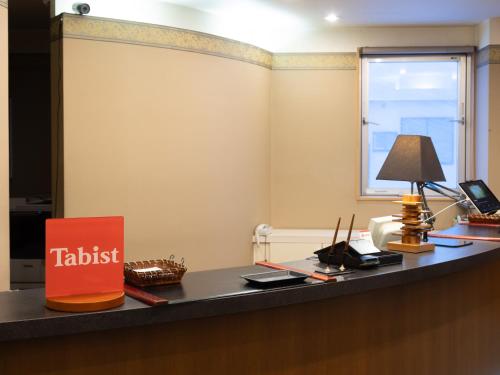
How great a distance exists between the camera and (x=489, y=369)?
2918mm

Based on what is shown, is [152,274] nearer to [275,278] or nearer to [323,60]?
[275,278]

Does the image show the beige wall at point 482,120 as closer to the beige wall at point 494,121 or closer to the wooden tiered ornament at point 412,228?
the beige wall at point 494,121

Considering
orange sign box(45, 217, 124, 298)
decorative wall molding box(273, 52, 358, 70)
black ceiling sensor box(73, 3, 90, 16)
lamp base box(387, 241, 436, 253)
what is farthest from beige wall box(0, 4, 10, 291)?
decorative wall molding box(273, 52, 358, 70)

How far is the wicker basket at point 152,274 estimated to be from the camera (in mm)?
1789

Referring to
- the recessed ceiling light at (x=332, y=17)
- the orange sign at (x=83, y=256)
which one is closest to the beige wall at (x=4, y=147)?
the orange sign at (x=83, y=256)

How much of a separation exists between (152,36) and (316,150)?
6.62ft

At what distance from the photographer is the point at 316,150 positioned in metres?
5.68

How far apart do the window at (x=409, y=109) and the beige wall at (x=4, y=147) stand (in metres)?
3.47

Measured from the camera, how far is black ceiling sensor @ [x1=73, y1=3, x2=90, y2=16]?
4.20 m

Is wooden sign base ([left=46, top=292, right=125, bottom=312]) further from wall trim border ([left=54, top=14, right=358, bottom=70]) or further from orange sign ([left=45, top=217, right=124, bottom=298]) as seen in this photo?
wall trim border ([left=54, top=14, right=358, bottom=70])

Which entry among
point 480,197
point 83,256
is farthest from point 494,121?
point 83,256

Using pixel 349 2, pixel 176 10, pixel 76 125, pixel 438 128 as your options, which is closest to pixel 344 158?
pixel 438 128

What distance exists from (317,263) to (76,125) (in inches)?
102

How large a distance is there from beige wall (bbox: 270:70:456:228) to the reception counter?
2886 mm
